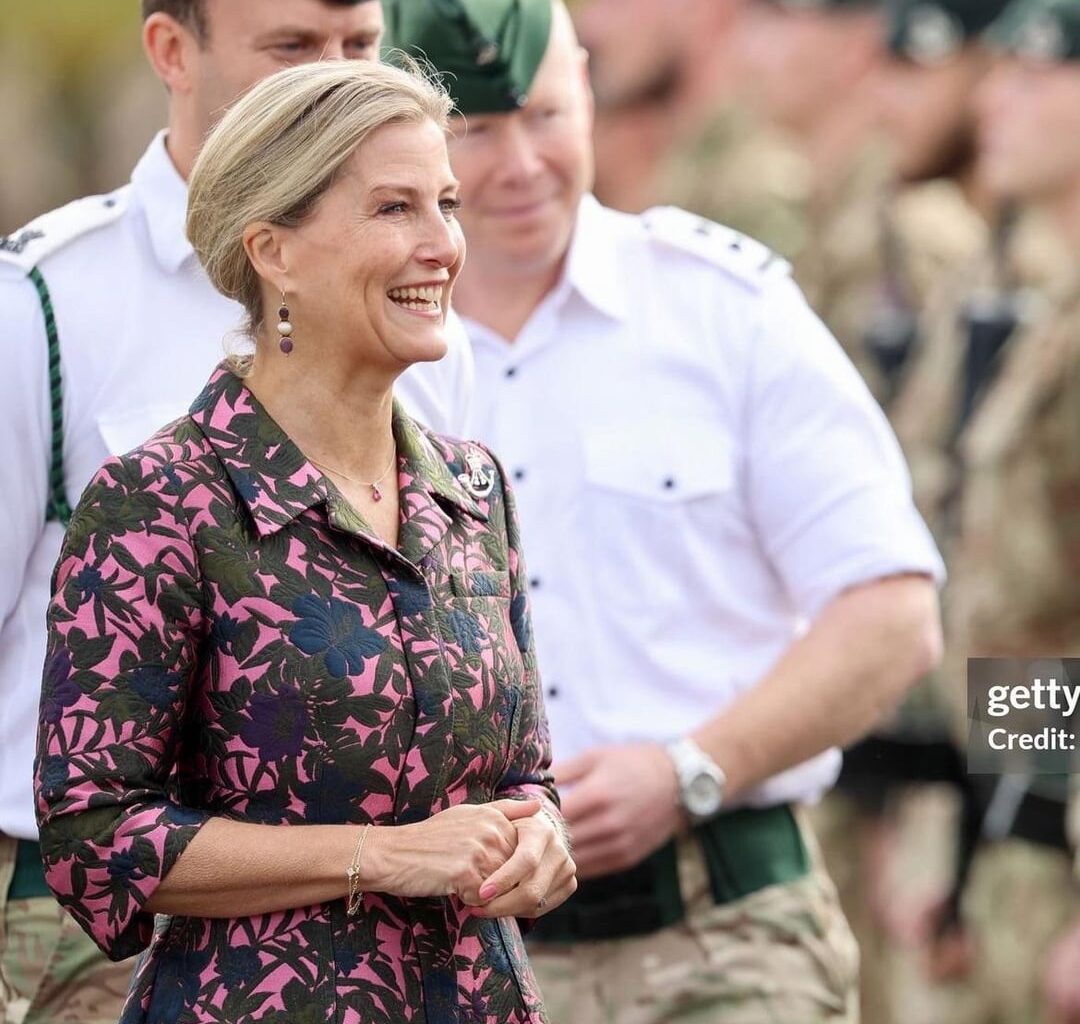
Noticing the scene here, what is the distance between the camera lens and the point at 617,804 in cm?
422

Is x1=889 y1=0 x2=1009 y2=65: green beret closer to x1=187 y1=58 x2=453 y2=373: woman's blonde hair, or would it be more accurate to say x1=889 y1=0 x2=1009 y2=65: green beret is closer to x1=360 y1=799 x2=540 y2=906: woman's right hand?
x1=187 y1=58 x2=453 y2=373: woman's blonde hair

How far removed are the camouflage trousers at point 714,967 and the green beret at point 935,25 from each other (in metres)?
5.21

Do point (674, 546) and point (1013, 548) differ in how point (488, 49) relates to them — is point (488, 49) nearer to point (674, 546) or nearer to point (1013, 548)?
point (674, 546)

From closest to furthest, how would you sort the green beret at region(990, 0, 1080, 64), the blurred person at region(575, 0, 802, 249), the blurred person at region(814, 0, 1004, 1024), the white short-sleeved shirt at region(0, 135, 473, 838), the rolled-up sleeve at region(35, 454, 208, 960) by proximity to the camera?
the rolled-up sleeve at region(35, 454, 208, 960) → the white short-sleeved shirt at region(0, 135, 473, 838) → the blurred person at region(814, 0, 1004, 1024) → the green beret at region(990, 0, 1080, 64) → the blurred person at region(575, 0, 802, 249)

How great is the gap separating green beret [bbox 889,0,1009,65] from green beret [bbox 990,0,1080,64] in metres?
0.44

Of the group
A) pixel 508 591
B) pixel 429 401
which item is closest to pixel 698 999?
pixel 429 401

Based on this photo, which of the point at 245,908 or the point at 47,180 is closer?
the point at 245,908

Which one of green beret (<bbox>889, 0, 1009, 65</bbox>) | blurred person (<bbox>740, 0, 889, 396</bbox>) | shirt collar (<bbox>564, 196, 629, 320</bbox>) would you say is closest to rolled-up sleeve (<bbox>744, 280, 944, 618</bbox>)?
shirt collar (<bbox>564, 196, 629, 320</bbox>)

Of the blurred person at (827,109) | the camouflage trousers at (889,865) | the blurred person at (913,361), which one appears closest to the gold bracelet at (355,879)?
the blurred person at (913,361)

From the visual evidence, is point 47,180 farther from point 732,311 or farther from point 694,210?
point 732,311

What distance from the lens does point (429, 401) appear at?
3.85 m

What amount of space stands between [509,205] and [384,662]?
181 centimetres

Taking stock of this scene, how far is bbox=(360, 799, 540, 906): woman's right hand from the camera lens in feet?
9.08

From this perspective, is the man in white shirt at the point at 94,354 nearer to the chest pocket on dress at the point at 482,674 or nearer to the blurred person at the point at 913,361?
the chest pocket on dress at the point at 482,674
